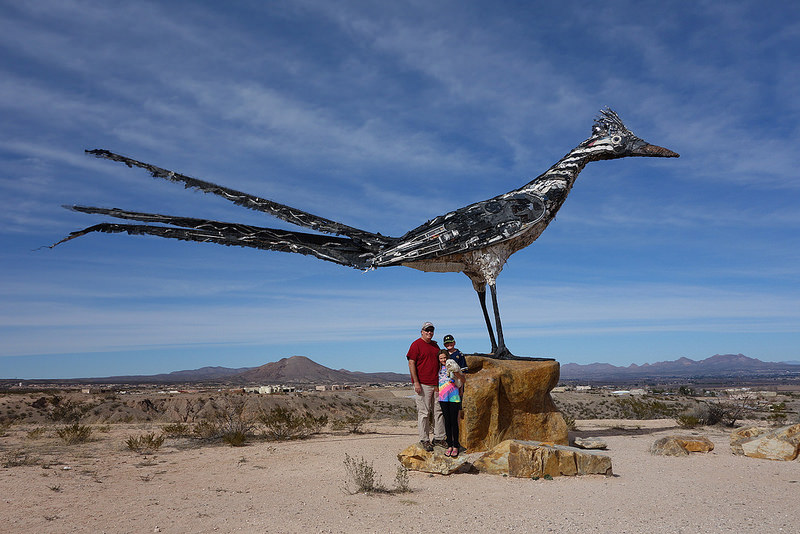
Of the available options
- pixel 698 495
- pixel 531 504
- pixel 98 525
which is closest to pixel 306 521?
pixel 98 525

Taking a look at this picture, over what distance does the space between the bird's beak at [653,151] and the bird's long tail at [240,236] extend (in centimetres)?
568

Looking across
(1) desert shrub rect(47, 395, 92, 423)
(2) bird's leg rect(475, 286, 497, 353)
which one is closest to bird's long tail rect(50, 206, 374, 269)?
(2) bird's leg rect(475, 286, 497, 353)

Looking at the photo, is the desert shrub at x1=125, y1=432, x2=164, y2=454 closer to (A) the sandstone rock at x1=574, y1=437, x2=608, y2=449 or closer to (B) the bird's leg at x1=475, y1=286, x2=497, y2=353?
(B) the bird's leg at x1=475, y1=286, x2=497, y2=353

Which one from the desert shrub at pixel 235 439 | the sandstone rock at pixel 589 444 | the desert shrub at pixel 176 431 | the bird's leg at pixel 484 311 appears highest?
the bird's leg at pixel 484 311

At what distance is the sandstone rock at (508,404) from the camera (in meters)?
7.92

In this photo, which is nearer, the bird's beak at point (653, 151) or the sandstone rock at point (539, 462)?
the sandstone rock at point (539, 462)

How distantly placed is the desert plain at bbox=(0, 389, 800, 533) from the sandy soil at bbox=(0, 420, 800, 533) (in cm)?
2

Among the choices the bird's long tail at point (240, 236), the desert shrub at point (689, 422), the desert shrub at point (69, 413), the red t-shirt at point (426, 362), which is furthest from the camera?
the desert shrub at point (69, 413)

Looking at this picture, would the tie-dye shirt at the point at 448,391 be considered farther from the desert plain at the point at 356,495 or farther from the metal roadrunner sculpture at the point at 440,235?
the metal roadrunner sculpture at the point at 440,235

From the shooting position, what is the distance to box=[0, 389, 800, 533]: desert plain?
4.64 meters

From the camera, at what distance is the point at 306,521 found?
4660mm

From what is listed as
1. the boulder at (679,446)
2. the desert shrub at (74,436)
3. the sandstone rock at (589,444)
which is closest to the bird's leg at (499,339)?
the sandstone rock at (589,444)

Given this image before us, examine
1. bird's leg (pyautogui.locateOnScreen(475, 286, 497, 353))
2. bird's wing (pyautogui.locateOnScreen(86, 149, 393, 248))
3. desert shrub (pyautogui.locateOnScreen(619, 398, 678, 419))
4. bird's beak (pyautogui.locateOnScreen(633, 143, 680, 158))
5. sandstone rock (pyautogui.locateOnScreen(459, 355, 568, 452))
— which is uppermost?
bird's beak (pyautogui.locateOnScreen(633, 143, 680, 158))

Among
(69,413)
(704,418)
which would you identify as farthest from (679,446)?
(69,413)
